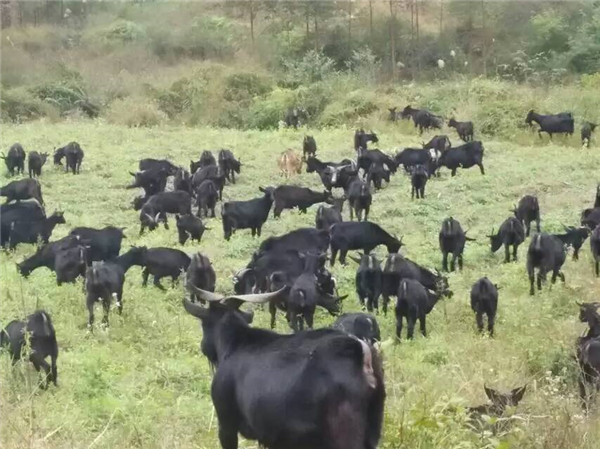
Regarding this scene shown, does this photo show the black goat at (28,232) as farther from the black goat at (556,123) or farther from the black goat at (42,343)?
the black goat at (556,123)

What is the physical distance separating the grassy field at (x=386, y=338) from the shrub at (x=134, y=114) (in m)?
9.22

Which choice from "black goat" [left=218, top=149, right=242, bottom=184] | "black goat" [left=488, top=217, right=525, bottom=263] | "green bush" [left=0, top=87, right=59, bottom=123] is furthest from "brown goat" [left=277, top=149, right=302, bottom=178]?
"green bush" [left=0, top=87, right=59, bottom=123]

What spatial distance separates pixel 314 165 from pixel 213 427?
49.9 ft

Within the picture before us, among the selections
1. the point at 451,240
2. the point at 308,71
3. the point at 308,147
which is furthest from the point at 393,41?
the point at 451,240

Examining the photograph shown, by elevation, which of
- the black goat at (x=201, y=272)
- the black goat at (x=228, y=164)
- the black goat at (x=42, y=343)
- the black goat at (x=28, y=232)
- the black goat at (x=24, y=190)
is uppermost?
the black goat at (x=42, y=343)

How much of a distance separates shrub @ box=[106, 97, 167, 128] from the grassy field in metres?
9.22

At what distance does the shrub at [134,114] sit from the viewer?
107 feet

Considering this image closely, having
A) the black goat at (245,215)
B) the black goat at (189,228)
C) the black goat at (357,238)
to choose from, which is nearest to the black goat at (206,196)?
the black goat at (245,215)

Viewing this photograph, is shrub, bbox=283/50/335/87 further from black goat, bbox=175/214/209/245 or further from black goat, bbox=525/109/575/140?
black goat, bbox=175/214/209/245

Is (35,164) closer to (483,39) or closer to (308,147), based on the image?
(308,147)

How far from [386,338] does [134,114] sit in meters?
24.0

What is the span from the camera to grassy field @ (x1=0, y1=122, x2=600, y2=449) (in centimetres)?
594

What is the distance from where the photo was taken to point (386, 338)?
419 inches

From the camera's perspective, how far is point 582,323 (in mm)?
10336
